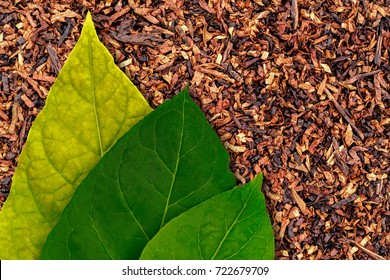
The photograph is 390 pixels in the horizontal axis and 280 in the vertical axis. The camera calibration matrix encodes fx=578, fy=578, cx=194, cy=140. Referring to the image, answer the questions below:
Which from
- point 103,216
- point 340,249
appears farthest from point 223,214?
point 340,249

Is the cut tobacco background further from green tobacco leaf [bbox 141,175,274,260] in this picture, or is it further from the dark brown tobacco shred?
the dark brown tobacco shred

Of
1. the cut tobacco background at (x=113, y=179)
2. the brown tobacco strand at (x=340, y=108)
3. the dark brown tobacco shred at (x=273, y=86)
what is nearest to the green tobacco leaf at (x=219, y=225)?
the cut tobacco background at (x=113, y=179)

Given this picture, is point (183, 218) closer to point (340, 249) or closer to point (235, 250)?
point (235, 250)

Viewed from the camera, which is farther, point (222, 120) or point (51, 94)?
point (222, 120)

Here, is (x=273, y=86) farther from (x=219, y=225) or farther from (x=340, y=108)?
(x=219, y=225)

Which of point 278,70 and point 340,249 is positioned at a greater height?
point 278,70

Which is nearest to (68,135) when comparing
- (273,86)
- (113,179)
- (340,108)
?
(113,179)

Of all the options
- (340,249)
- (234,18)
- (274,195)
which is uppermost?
(234,18)
